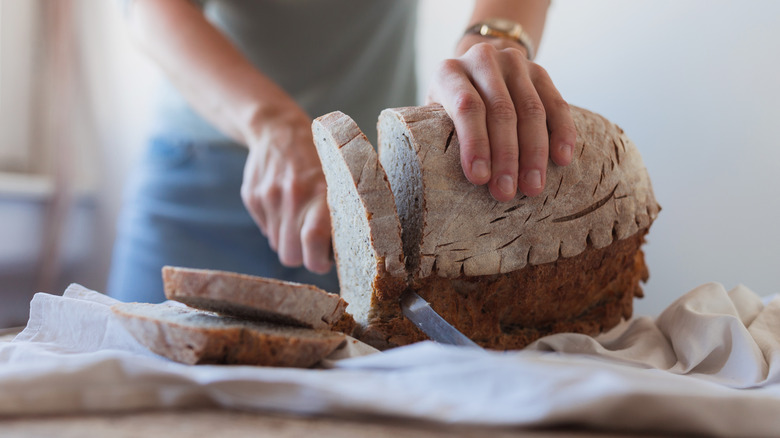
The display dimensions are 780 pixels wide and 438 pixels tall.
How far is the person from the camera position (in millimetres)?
1895

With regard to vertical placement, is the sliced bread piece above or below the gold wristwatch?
below

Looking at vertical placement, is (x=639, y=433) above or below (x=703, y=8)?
below

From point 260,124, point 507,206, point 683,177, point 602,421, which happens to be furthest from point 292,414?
point 683,177

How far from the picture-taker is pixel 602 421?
67 cm

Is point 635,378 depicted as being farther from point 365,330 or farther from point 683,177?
point 683,177

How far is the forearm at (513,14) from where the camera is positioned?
185 centimetres

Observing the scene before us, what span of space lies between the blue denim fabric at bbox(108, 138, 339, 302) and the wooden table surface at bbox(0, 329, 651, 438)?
1593 mm

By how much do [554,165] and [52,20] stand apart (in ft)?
15.3

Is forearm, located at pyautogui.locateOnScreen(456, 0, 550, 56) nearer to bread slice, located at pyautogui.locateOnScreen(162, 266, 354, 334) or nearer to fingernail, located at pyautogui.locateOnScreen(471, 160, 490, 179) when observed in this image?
fingernail, located at pyautogui.locateOnScreen(471, 160, 490, 179)

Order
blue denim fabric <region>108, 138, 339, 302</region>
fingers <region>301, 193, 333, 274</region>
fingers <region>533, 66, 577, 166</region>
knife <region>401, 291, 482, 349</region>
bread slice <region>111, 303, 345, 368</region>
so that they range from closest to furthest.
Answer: bread slice <region>111, 303, 345, 368</region> < knife <region>401, 291, 482, 349</region> < fingers <region>533, 66, 577, 166</region> < fingers <region>301, 193, 333, 274</region> < blue denim fabric <region>108, 138, 339, 302</region>

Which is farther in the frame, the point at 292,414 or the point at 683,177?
the point at 683,177

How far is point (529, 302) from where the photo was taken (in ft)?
4.46

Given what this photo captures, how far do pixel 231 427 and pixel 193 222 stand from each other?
1.79 meters

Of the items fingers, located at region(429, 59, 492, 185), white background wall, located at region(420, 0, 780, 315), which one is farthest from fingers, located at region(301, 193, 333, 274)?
white background wall, located at region(420, 0, 780, 315)
